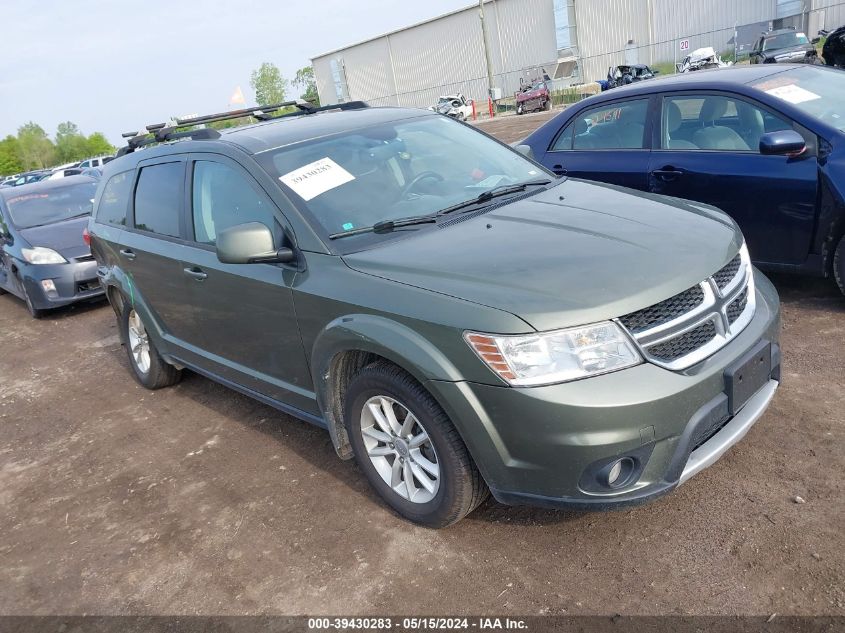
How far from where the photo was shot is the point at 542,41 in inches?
1864

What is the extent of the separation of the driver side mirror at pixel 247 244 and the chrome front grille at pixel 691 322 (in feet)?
5.27

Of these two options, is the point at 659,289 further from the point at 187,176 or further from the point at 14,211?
the point at 14,211

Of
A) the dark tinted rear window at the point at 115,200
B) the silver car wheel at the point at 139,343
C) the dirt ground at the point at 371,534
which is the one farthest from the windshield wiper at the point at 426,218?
the silver car wheel at the point at 139,343

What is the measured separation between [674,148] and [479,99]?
47338 millimetres

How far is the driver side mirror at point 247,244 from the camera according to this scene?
3.24 metres

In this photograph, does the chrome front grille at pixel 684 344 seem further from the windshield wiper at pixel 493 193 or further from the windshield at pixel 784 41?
the windshield at pixel 784 41

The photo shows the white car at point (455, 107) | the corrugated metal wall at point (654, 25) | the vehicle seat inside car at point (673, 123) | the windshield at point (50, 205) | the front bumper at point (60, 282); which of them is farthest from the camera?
the white car at point (455, 107)

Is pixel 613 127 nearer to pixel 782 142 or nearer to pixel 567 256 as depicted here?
pixel 782 142

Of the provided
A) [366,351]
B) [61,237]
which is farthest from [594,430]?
[61,237]

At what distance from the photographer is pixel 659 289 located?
2.68 meters

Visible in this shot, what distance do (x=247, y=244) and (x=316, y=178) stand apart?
568mm

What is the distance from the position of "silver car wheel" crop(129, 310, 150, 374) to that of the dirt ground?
2.53 feet

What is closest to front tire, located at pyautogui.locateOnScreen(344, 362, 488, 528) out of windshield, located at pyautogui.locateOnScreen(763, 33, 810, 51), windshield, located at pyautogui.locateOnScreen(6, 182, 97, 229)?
windshield, located at pyautogui.locateOnScreen(6, 182, 97, 229)

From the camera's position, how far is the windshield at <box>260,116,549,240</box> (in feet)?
11.5
